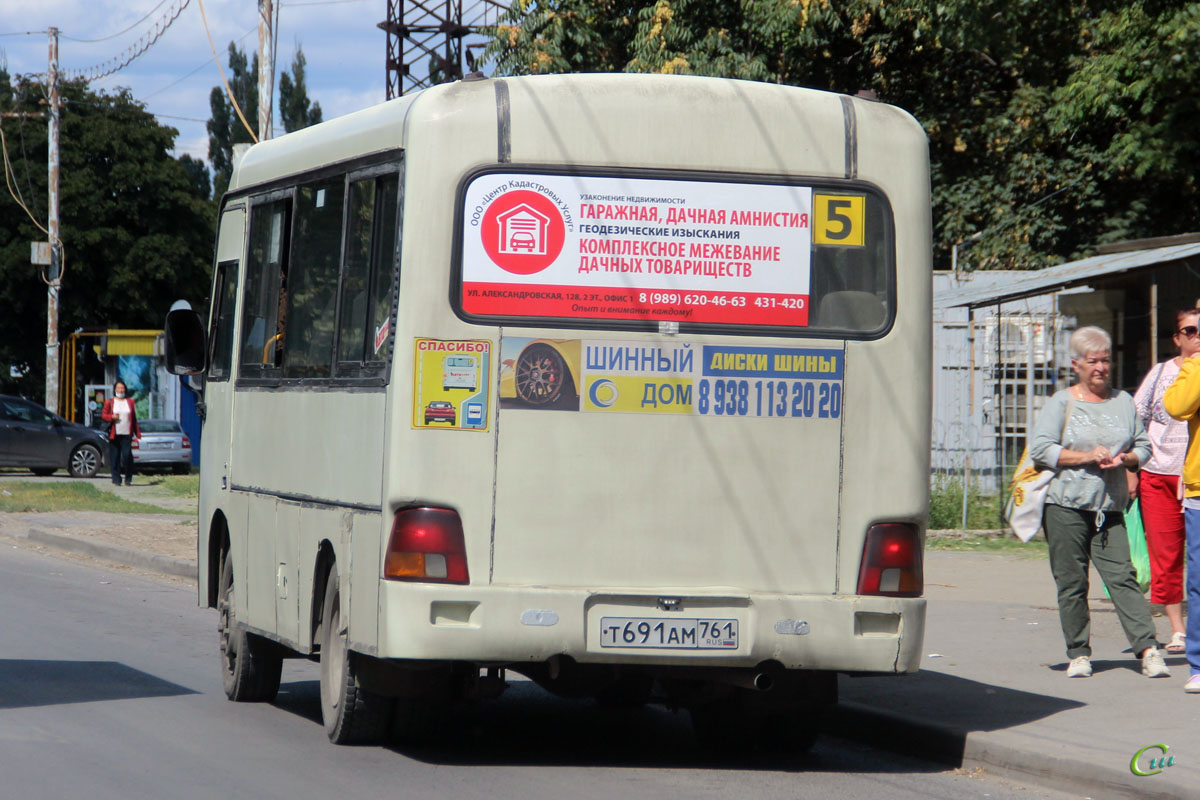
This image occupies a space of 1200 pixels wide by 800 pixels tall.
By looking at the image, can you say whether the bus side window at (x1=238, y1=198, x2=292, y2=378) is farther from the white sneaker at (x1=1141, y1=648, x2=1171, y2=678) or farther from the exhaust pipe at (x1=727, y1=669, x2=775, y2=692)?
the white sneaker at (x1=1141, y1=648, x2=1171, y2=678)

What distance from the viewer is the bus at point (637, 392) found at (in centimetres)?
677

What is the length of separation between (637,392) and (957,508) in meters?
13.2

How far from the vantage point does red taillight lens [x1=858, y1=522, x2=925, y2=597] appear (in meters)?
6.96

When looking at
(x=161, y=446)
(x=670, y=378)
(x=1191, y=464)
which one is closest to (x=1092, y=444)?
(x=1191, y=464)

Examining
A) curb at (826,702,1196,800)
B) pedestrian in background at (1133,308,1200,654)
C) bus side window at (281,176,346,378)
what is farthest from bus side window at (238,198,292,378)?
pedestrian in background at (1133,308,1200,654)

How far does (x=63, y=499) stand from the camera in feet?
85.5

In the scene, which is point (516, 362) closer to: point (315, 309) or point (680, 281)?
point (680, 281)

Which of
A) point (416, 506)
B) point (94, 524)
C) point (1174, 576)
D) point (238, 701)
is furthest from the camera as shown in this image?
point (94, 524)

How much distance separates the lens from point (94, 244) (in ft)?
164

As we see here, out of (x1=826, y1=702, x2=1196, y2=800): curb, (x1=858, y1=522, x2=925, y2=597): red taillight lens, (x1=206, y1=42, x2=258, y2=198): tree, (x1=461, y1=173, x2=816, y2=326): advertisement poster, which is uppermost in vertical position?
(x1=206, y1=42, x2=258, y2=198): tree

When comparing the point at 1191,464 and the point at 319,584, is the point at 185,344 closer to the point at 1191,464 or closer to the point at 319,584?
the point at 319,584

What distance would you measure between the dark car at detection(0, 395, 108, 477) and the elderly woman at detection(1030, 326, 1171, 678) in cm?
2735

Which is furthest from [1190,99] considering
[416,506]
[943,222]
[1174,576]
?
[416,506]

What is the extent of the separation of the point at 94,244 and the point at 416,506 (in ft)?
150
